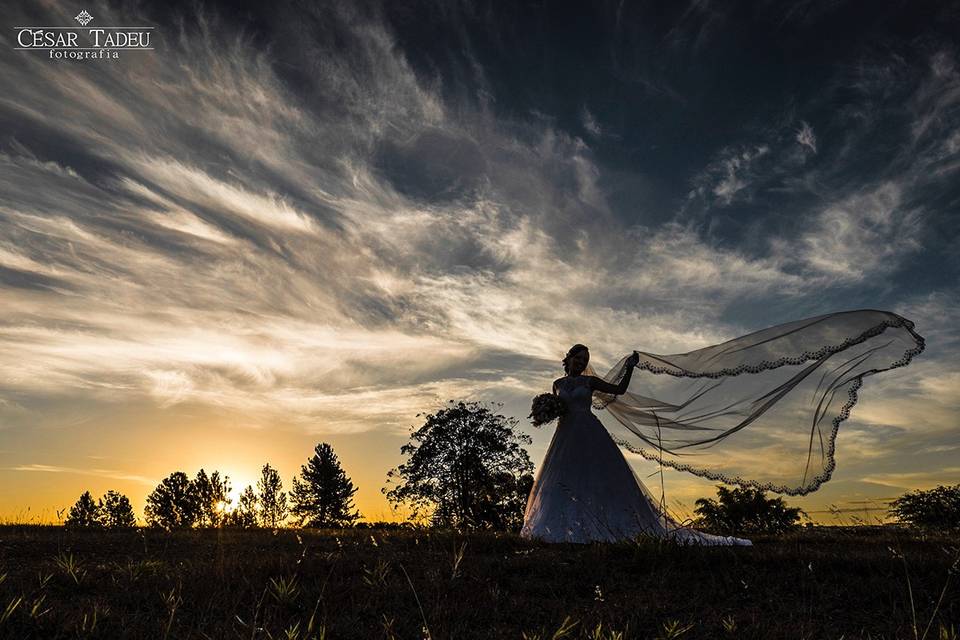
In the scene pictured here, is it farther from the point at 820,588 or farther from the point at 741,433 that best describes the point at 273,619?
the point at 741,433

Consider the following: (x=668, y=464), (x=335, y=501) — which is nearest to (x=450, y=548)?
(x=668, y=464)

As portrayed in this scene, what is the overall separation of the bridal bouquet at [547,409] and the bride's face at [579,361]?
84cm

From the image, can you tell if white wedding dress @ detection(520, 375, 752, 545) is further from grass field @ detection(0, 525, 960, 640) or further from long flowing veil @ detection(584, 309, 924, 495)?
grass field @ detection(0, 525, 960, 640)

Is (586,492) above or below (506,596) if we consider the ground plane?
above

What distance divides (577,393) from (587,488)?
6.55ft

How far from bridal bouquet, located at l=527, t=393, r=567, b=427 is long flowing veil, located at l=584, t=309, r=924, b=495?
157 cm

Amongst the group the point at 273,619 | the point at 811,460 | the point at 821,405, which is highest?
the point at 821,405

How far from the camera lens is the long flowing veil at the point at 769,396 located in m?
9.14

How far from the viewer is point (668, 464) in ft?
37.0

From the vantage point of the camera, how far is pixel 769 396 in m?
9.94

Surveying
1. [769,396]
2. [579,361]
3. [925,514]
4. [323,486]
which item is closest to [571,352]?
[579,361]

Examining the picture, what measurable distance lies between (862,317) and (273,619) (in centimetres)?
909

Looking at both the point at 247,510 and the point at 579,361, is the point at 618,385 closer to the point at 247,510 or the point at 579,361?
the point at 579,361

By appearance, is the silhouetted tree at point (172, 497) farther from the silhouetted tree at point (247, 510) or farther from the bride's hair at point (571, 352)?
the bride's hair at point (571, 352)
